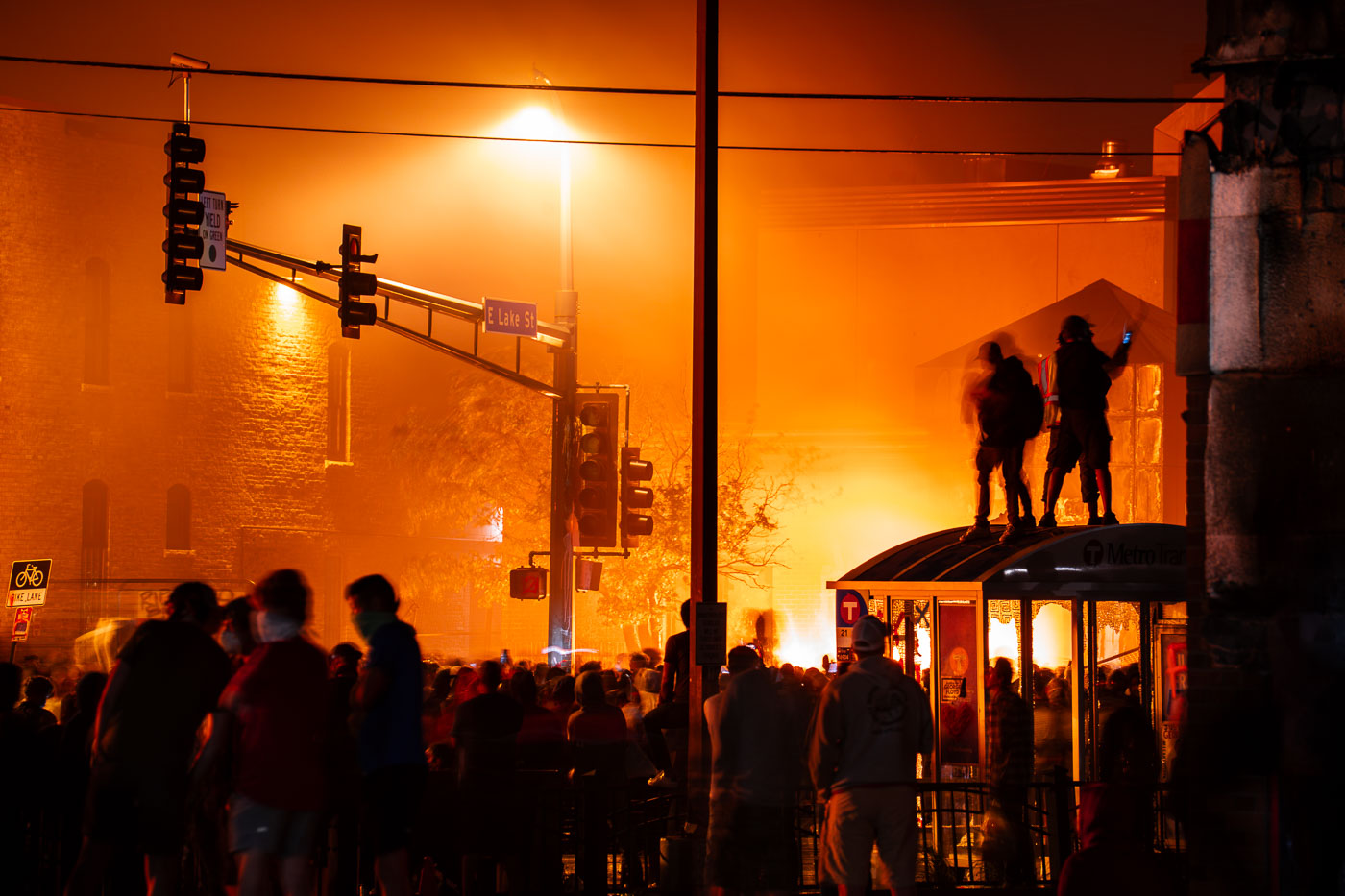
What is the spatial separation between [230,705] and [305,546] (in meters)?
45.5

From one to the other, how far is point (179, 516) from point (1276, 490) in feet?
152

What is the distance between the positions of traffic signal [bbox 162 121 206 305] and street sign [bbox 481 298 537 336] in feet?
12.3

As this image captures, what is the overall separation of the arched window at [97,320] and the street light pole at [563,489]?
96.4ft

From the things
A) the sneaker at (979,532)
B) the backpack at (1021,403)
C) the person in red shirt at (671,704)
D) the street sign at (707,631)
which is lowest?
the person in red shirt at (671,704)

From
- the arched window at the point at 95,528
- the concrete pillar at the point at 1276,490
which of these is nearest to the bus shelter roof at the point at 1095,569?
the concrete pillar at the point at 1276,490

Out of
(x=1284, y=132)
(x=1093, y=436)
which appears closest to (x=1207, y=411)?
(x=1284, y=132)

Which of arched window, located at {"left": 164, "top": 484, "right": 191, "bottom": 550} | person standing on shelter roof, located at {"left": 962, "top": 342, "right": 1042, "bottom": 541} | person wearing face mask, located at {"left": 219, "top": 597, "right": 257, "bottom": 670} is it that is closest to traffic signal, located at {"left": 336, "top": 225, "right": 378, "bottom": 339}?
person standing on shelter roof, located at {"left": 962, "top": 342, "right": 1042, "bottom": 541}

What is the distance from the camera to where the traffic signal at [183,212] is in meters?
17.3

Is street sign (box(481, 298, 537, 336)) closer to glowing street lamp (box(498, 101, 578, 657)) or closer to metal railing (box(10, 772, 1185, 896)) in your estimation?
glowing street lamp (box(498, 101, 578, 657))

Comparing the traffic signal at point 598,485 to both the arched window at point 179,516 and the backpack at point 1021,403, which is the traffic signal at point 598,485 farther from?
the arched window at point 179,516

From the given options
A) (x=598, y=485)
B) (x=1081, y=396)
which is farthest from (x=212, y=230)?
(x=1081, y=396)

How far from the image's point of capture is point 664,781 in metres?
14.6

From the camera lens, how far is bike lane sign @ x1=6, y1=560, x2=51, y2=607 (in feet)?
82.3

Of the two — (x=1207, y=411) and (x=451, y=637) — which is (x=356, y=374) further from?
(x=1207, y=411)
